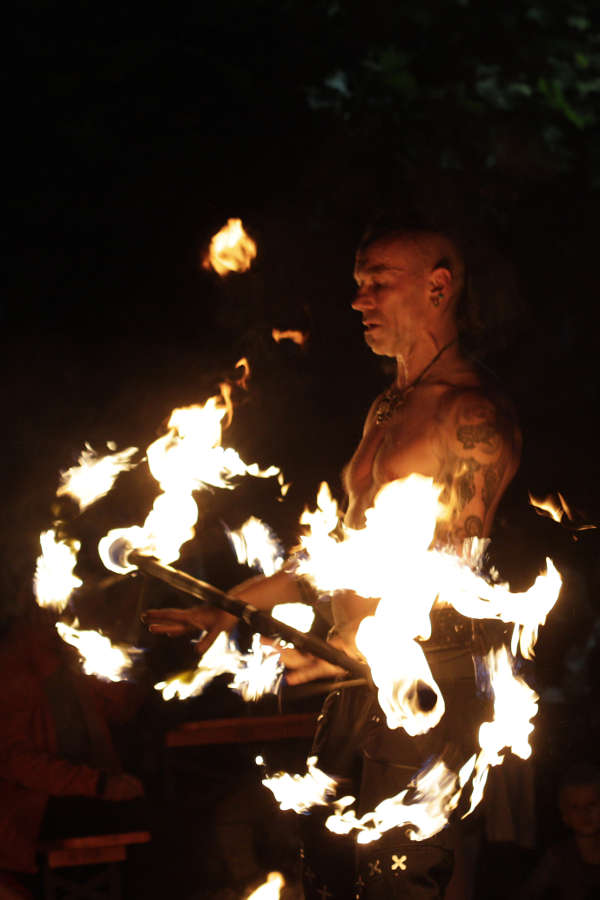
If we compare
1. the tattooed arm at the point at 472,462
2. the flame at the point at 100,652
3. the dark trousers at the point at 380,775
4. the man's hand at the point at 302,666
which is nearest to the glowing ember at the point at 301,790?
the dark trousers at the point at 380,775

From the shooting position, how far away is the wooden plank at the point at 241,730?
608 cm

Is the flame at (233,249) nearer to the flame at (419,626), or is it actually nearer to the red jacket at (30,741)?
the red jacket at (30,741)

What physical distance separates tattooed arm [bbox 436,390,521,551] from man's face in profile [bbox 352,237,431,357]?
1.44 feet

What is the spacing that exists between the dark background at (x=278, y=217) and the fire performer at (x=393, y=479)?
282cm

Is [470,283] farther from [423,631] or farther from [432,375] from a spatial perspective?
[423,631]

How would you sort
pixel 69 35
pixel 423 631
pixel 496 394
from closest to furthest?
pixel 423 631, pixel 496 394, pixel 69 35

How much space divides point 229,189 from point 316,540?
458 centimetres

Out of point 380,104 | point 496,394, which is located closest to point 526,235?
point 380,104

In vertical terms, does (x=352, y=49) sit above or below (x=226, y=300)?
above

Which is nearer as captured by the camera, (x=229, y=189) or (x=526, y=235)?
(x=526, y=235)

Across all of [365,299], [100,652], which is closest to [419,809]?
[100,652]

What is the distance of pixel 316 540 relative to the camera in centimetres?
404

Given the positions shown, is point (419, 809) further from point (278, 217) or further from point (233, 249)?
point (278, 217)

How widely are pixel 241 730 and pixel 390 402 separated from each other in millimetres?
2874
